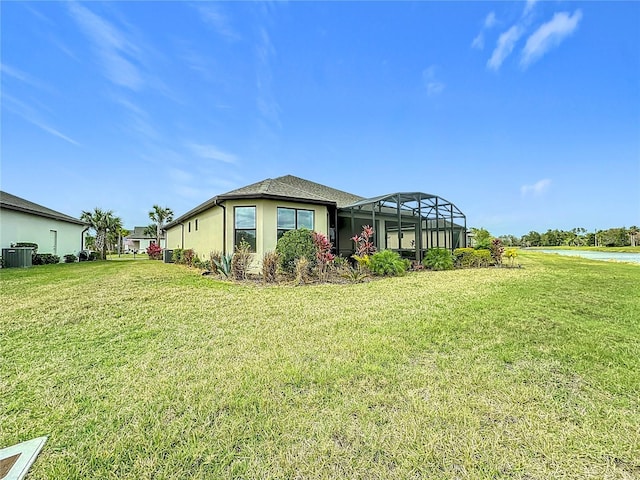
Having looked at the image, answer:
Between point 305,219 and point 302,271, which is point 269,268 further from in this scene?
point 305,219

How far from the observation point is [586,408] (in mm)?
2438

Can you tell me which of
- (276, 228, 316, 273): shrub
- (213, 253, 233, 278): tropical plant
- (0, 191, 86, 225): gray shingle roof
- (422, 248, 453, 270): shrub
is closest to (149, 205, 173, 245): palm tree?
(0, 191, 86, 225): gray shingle roof

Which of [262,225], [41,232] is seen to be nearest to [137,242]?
[41,232]

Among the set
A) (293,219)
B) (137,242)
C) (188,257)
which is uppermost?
(137,242)

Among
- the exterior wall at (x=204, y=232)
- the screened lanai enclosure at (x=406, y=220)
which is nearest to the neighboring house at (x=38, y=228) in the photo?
the exterior wall at (x=204, y=232)

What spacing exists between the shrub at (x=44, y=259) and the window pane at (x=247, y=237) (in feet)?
41.1

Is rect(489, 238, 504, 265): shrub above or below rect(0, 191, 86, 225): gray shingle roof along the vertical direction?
below

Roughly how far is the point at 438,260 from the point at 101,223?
27.7m

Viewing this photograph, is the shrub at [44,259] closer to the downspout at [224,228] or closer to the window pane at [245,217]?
the downspout at [224,228]

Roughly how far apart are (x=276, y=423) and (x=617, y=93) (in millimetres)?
21329

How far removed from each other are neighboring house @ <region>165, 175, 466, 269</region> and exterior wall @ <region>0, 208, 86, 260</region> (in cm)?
743

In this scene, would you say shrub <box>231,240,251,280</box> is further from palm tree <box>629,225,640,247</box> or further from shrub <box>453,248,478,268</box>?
palm tree <box>629,225,640,247</box>

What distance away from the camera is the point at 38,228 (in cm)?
1617

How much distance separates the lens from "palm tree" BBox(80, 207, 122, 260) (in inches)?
975
